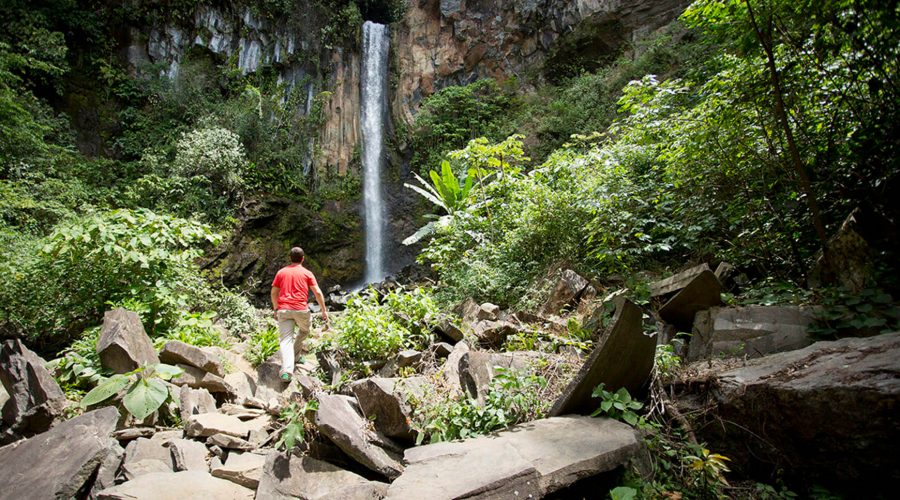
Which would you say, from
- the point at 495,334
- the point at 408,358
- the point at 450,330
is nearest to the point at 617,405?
the point at 495,334

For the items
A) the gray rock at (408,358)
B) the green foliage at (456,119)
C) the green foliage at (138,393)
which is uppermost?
the green foliage at (456,119)

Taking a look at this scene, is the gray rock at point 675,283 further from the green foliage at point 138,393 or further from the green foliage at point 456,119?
the green foliage at point 456,119

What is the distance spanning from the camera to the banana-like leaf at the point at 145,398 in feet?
10.2

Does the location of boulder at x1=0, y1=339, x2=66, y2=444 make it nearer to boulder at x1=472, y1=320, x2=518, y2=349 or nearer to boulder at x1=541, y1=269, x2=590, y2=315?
boulder at x1=472, y1=320, x2=518, y2=349

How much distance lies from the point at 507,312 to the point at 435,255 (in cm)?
249

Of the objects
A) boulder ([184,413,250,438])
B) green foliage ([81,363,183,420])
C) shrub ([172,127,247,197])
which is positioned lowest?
boulder ([184,413,250,438])

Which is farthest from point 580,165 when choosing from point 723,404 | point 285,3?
point 285,3

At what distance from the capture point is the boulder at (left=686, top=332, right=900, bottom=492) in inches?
71.5

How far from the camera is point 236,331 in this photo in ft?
24.6

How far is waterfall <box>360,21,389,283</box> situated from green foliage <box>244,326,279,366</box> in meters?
9.64

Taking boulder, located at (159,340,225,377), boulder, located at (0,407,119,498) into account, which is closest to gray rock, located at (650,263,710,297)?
boulder, located at (0,407,119,498)

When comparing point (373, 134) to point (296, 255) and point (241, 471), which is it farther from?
point (241, 471)

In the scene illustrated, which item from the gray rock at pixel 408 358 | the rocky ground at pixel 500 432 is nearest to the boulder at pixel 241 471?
the rocky ground at pixel 500 432

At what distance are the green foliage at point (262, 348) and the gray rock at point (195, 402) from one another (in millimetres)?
1772
